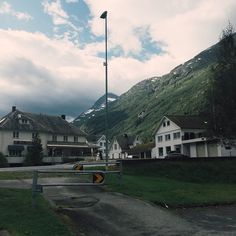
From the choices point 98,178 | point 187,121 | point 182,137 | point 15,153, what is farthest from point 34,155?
point 98,178

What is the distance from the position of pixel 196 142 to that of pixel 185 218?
59904 mm

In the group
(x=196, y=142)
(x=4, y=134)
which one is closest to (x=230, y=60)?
(x=196, y=142)

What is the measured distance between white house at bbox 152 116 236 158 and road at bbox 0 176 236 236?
5114cm

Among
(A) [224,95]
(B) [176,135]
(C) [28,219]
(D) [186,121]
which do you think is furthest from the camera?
(D) [186,121]

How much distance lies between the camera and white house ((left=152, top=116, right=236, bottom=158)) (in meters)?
68.4

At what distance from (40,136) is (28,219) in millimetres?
71272

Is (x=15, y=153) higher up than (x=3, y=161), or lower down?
higher up

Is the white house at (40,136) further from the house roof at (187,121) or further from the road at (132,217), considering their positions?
the road at (132,217)

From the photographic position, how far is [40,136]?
8025cm

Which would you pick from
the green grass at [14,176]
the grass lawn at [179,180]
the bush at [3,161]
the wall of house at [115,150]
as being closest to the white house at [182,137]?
the bush at [3,161]

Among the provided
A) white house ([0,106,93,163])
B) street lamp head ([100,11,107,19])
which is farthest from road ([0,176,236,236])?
white house ([0,106,93,163])

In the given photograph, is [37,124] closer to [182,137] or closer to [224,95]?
[182,137]

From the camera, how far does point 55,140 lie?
3265 inches

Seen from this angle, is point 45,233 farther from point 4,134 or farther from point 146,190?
point 4,134
